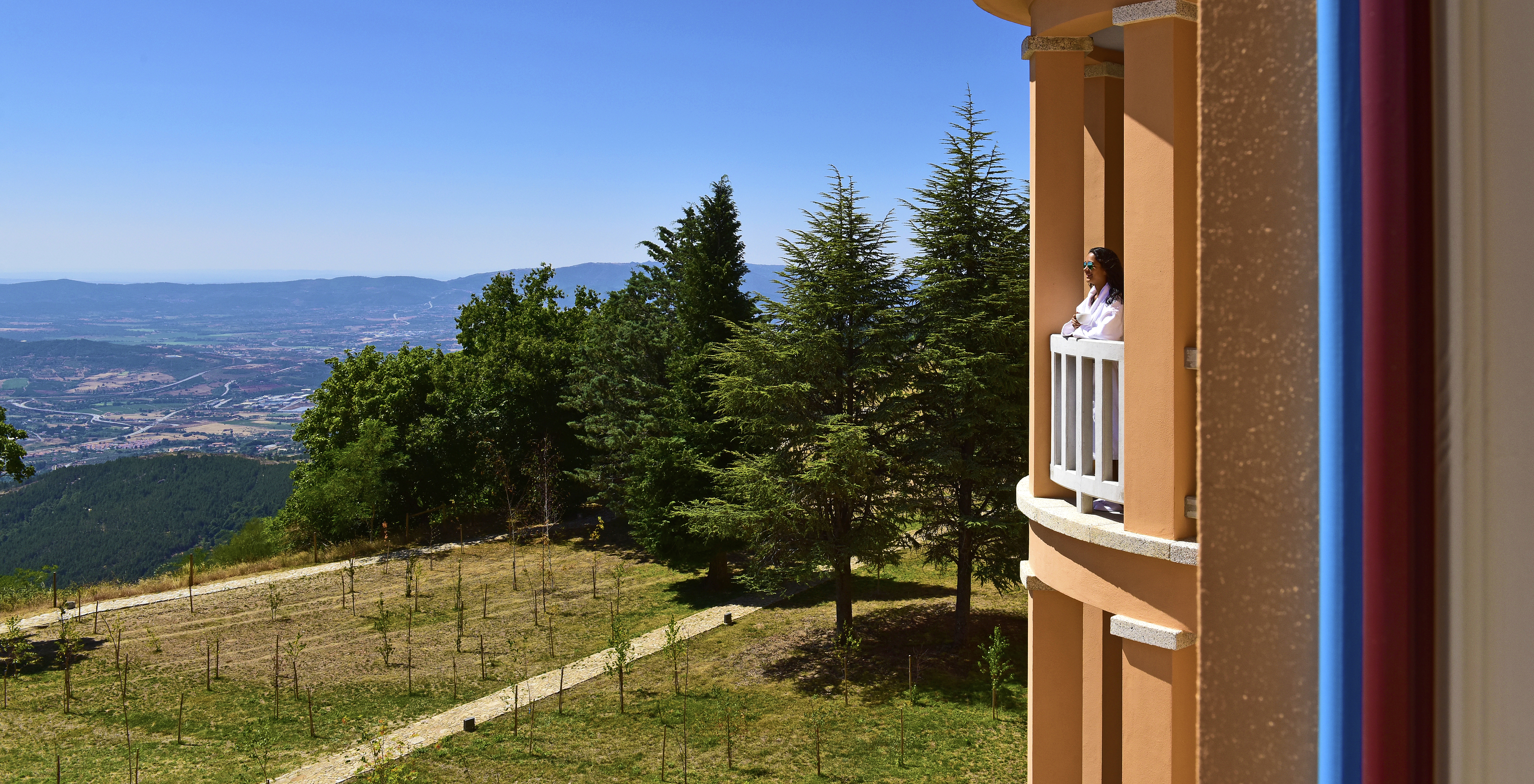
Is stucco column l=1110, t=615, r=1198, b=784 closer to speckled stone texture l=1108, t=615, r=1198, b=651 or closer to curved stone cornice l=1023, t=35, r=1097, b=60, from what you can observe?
speckled stone texture l=1108, t=615, r=1198, b=651

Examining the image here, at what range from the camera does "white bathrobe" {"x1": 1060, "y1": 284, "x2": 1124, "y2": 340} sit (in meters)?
5.43

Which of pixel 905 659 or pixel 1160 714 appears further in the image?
pixel 905 659

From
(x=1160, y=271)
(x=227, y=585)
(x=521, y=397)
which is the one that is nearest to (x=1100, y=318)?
(x=1160, y=271)

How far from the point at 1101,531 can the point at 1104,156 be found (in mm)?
2525

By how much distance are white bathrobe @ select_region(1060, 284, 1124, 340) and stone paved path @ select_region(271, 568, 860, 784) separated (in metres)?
9.81

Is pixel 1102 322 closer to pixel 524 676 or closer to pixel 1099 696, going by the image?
pixel 1099 696

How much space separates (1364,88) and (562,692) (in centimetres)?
1506

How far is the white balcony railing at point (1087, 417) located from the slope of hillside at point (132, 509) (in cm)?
7779

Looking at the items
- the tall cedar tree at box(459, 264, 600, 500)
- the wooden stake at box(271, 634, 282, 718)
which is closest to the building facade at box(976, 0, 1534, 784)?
the wooden stake at box(271, 634, 282, 718)

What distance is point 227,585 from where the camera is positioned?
2142cm

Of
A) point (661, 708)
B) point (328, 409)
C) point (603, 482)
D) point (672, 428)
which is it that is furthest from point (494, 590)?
point (328, 409)

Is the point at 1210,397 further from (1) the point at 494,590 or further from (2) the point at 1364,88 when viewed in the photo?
(1) the point at 494,590

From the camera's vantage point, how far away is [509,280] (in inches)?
1312

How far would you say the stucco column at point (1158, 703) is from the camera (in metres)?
4.74
